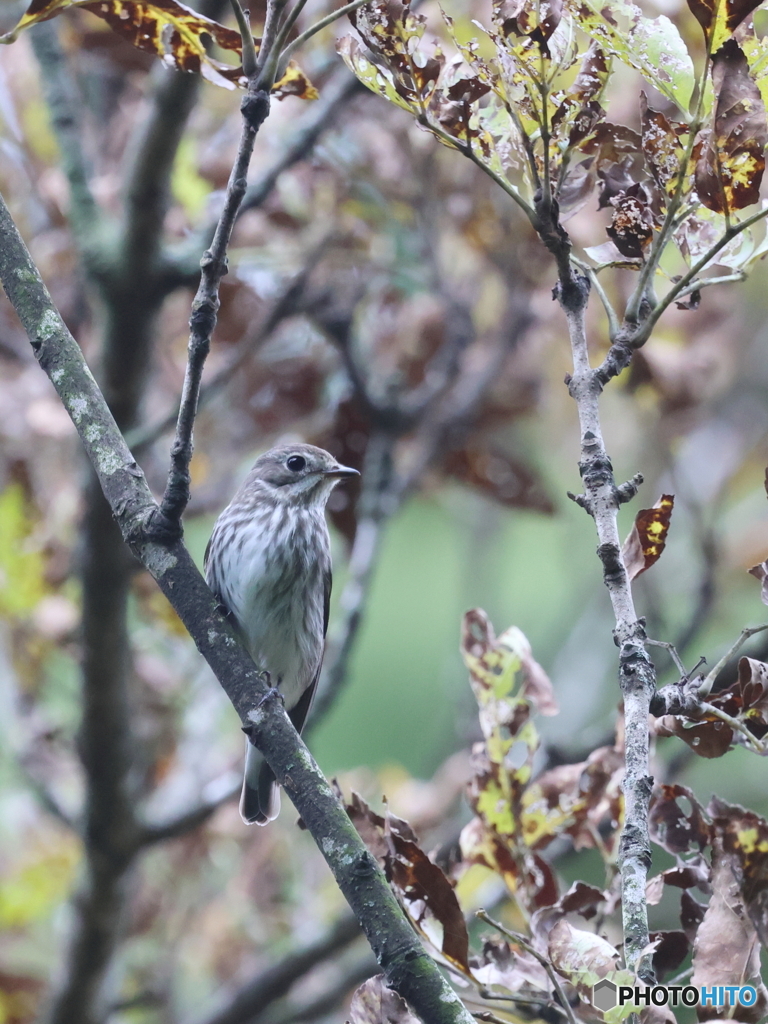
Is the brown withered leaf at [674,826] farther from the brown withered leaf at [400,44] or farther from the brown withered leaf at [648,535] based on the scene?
the brown withered leaf at [400,44]

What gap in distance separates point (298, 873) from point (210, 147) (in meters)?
3.05

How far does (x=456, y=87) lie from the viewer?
1.71m

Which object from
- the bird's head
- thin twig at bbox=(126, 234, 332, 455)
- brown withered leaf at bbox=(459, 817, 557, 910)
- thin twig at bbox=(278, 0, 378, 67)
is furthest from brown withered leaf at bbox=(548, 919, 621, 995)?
the bird's head

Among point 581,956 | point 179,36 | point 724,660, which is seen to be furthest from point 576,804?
point 179,36

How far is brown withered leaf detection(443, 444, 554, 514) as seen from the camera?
161 inches

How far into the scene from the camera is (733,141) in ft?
5.16

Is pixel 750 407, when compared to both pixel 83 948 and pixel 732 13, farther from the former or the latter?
pixel 732 13

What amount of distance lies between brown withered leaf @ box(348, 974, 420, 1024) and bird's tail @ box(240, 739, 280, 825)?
2.01 metres

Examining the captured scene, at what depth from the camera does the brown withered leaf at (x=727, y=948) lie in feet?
5.11

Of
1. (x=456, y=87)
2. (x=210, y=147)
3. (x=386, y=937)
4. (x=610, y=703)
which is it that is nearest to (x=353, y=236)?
(x=210, y=147)

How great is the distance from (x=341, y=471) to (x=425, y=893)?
83.8 inches

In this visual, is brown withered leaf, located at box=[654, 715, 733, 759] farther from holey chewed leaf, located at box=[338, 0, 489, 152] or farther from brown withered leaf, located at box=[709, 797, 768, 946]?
holey chewed leaf, located at box=[338, 0, 489, 152]

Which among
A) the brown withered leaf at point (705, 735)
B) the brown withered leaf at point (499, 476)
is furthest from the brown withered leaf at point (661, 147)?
the brown withered leaf at point (499, 476)

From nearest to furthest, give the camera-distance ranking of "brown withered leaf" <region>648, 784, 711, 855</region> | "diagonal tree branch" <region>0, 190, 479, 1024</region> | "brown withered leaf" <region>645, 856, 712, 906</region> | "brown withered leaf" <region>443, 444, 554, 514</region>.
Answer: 1. "diagonal tree branch" <region>0, 190, 479, 1024</region>
2. "brown withered leaf" <region>645, 856, 712, 906</region>
3. "brown withered leaf" <region>648, 784, 711, 855</region>
4. "brown withered leaf" <region>443, 444, 554, 514</region>
